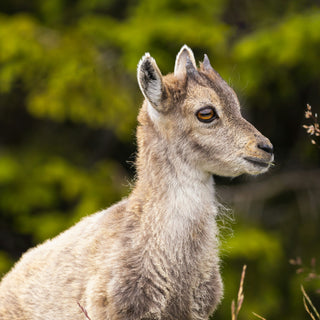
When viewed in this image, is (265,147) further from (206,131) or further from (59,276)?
(59,276)

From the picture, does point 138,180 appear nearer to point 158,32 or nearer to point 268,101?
point 158,32

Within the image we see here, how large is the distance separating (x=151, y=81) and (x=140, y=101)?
8.31 metres

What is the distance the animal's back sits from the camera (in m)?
5.88

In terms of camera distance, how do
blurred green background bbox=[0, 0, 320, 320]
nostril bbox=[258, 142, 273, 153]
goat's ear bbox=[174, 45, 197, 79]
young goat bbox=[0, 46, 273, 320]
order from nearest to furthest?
young goat bbox=[0, 46, 273, 320] → nostril bbox=[258, 142, 273, 153] → goat's ear bbox=[174, 45, 197, 79] → blurred green background bbox=[0, 0, 320, 320]

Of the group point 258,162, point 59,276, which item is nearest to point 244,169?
point 258,162

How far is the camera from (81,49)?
45.4ft

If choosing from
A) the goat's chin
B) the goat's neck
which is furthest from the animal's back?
the goat's chin

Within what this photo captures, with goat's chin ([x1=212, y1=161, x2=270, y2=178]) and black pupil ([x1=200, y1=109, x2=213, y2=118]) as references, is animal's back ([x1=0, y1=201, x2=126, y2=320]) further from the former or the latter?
black pupil ([x1=200, y1=109, x2=213, y2=118])

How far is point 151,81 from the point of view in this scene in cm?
582

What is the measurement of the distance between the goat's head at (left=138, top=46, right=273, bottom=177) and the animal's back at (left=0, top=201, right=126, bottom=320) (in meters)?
0.82

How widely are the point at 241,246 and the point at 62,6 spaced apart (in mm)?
7336

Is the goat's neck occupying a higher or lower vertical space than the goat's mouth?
lower

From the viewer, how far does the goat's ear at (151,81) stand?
18.8ft

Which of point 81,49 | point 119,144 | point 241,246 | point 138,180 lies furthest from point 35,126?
point 138,180
